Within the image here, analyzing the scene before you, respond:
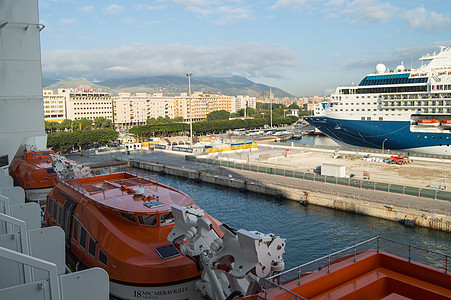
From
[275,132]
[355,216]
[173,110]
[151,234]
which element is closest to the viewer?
[151,234]

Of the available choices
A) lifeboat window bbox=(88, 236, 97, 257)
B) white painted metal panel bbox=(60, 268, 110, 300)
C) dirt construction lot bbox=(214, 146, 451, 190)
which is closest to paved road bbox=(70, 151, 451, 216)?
dirt construction lot bbox=(214, 146, 451, 190)

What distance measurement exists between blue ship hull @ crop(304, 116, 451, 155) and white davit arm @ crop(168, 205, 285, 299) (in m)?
42.5

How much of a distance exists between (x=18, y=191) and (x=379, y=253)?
8112 mm

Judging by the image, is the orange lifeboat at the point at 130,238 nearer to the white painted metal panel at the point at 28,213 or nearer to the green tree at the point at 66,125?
the white painted metal panel at the point at 28,213

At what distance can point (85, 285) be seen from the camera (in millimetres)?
4012

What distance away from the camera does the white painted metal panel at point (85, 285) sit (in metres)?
3.88

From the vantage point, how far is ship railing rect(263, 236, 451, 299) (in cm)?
651

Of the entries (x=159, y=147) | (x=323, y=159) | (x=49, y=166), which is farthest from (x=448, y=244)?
(x=159, y=147)

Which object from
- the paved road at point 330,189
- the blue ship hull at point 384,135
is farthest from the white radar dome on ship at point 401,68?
the paved road at point 330,189

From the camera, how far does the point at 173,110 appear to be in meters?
136

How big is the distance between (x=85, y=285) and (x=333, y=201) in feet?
72.3

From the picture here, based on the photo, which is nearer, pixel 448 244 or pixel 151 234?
pixel 151 234

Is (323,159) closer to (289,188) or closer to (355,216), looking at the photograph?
(289,188)

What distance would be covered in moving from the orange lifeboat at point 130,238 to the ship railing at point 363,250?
2338 mm
